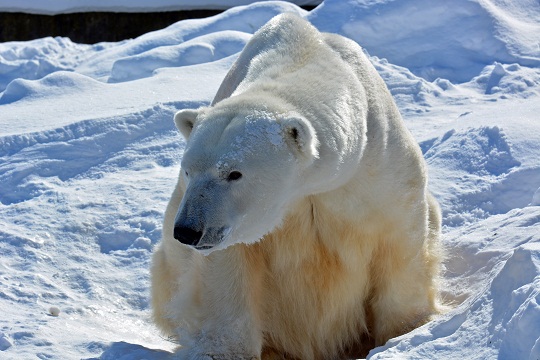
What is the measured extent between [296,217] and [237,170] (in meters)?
0.52

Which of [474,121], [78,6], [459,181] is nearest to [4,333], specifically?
[459,181]

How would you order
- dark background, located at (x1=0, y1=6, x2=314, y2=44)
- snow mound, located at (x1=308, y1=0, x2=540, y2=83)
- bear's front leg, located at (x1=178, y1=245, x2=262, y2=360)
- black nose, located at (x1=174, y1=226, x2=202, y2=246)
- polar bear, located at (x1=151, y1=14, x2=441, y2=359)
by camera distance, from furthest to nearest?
dark background, located at (x1=0, y1=6, x2=314, y2=44)
snow mound, located at (x1=308, y1=0, x2=540, y2=83)
bear's front leg, located at (x1=178, y1=245, x2=262, y2=360)
polar bear, located at (x1=151, y1=14, x2=441, y2=359)
black nose, located at (x1=174, y1=226, x2=202, y2=246)

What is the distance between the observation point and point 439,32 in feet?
22.4

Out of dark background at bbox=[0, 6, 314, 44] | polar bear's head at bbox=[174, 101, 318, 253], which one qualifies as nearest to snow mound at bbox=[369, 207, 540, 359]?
polar bear's head at bbox=[174, 101, 318, 253]

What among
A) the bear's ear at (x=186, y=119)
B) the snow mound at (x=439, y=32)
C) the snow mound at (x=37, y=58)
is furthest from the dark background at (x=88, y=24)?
the bear's ear at (x=186, y=119)

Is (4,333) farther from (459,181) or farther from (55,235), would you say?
(459,181)

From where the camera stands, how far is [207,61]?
6938 millimetres

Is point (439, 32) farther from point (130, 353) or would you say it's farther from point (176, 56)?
point (130, 353)

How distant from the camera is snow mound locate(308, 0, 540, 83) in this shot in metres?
6.59

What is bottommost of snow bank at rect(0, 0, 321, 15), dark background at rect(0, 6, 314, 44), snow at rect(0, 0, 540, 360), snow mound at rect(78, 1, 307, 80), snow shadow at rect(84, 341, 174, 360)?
dark background at rect(0, 6, 314, 44)

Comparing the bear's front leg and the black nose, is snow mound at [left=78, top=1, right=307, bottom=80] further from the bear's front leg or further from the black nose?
the black nose

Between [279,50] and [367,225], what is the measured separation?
72 cm

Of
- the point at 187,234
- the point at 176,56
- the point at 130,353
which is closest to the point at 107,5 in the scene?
the point at 176,56

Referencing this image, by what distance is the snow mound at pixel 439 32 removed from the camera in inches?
259
